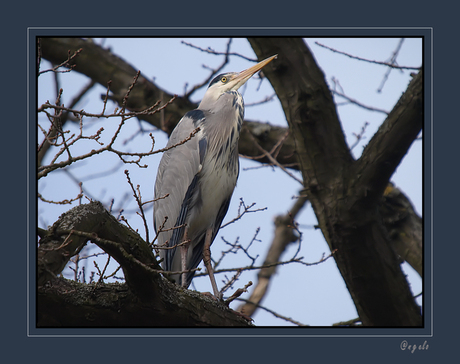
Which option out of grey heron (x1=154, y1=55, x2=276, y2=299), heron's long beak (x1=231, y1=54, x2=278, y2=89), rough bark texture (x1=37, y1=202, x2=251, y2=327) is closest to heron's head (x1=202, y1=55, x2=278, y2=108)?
heron's long beak (x1=231, y1=54, x2=278, y2=89)

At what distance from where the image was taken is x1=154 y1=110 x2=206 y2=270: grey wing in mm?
2725

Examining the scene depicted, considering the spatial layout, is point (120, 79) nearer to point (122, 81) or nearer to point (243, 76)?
point (122, 81)

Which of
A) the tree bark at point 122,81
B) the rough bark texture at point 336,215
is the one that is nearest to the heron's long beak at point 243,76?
the rough bark texture at point 336,215

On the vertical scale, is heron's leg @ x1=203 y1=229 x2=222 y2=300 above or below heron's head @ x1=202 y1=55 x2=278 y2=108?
below

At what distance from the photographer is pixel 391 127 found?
2.42 meters

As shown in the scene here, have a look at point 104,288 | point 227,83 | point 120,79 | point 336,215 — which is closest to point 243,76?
point 227,83

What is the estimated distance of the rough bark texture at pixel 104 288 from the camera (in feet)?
4.89

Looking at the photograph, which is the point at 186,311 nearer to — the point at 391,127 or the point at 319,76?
the point at 391,127

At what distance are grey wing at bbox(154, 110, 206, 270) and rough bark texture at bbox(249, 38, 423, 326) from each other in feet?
1.95

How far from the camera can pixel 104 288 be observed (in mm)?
1715

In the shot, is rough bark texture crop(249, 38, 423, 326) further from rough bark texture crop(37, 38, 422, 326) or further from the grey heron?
the grey heron

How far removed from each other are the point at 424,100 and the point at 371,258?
936 millimetres
